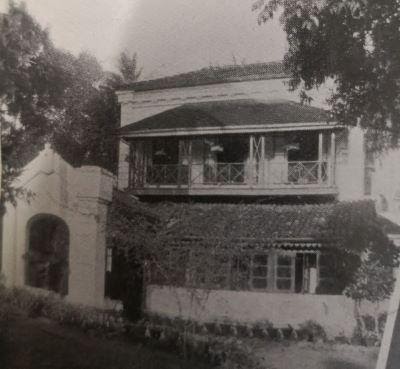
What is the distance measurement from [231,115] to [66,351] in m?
1.04

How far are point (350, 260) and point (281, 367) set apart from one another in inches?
16.8

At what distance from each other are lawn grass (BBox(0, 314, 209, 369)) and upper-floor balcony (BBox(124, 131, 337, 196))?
0.56 metres

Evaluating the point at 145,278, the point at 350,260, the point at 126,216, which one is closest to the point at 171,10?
the point at 126,216

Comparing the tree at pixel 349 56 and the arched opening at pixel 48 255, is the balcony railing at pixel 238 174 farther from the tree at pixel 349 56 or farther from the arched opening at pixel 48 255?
the arched opening at pixel 48 255

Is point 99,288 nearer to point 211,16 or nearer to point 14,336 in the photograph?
point 14,336

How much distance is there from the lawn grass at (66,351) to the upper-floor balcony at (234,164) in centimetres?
56

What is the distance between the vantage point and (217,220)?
172 cm

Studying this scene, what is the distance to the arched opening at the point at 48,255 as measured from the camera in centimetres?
185

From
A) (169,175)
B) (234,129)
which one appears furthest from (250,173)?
(169,175)

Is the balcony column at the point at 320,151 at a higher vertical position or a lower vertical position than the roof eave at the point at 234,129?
lower

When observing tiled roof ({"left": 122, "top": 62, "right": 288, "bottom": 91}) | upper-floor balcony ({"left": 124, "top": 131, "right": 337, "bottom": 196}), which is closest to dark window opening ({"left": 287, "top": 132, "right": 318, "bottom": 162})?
upper-floor balcony ({"left": 124, "top": 131, "right": 337, "bottom": 196})

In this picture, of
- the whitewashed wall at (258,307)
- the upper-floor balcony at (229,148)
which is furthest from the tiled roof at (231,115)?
the whitewashed wall at (258,307)

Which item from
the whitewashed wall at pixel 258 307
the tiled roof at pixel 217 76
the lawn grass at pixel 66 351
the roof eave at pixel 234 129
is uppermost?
the tiled roof at pixel 217 76

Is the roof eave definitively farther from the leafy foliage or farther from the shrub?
the shrub
